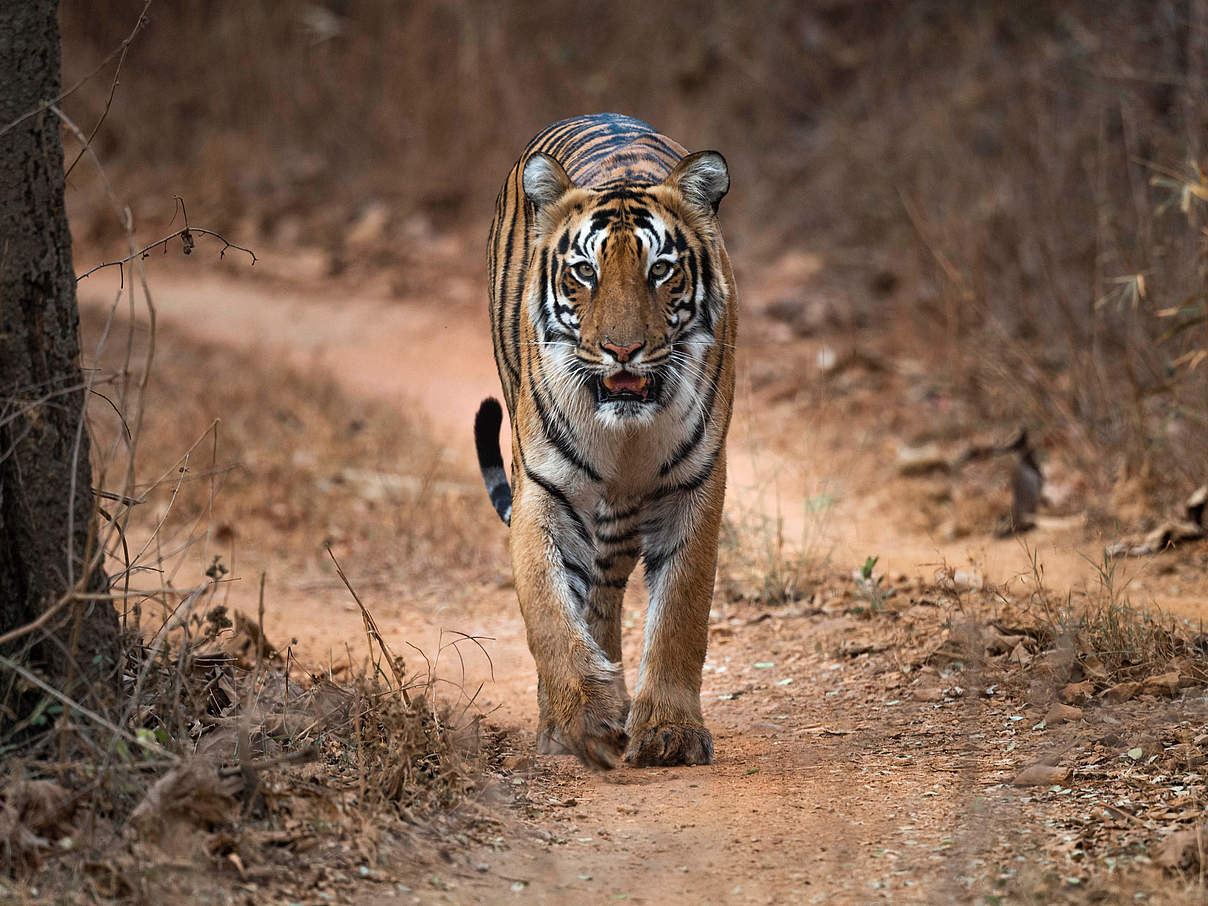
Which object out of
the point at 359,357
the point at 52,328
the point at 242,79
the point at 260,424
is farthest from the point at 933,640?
the point at 242,79

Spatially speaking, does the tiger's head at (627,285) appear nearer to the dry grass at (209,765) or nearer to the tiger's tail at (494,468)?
the tiger's tail at (494,468)

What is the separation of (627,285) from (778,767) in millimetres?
1339

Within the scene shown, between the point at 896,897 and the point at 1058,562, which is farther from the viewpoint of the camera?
the point at 1058,562

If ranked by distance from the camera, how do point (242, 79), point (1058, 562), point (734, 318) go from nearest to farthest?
point (734, 318), point (1058, 562), point (242, 79)

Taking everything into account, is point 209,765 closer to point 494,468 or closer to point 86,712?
point 86,712

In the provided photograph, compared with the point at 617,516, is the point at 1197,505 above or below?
above

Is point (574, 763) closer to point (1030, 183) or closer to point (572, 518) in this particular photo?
point (572, 518)

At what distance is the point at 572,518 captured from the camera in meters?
3.72

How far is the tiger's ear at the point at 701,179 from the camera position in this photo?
149 inches

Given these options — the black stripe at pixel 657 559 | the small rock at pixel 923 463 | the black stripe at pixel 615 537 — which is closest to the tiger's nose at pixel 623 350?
the black stripe at pixel 657 559

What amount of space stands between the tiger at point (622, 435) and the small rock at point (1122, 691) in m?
1.14

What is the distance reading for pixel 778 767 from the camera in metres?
3.52

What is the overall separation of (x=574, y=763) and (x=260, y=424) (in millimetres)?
4266

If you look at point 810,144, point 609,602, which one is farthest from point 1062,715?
point 810,144
